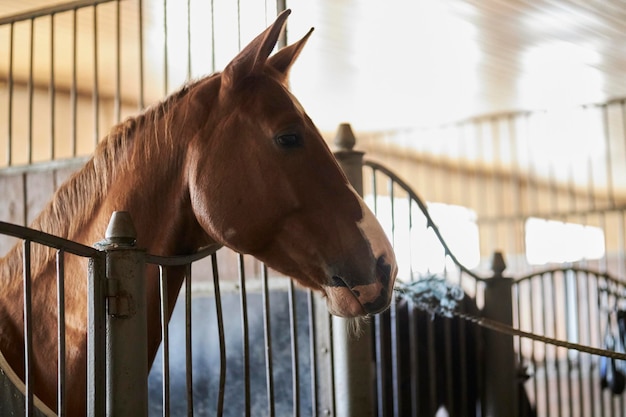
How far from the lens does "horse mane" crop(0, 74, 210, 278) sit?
1530 mm

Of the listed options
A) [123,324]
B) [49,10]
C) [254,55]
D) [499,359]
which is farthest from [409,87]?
[123,324]

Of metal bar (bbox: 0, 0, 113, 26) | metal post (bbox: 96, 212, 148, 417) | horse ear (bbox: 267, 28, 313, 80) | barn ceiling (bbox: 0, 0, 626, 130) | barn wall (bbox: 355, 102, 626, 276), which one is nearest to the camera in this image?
metal post (bbox: 96, 212, 148, 417)

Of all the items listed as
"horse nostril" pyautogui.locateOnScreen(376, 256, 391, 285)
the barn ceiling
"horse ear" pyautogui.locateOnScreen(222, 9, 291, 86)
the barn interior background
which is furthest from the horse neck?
the barn ceiling

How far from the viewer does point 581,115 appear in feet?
25.6

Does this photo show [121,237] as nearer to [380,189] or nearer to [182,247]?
[182,247]

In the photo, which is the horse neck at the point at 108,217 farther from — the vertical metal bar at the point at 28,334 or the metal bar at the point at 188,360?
the vertical metal bar at the point at 28,334

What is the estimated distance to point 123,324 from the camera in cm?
121

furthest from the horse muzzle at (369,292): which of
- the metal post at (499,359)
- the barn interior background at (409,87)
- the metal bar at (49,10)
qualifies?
the metal bar at (49,10)

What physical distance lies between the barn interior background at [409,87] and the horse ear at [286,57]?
3.33 ft

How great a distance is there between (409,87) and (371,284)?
6092 millimetres

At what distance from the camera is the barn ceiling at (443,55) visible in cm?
498

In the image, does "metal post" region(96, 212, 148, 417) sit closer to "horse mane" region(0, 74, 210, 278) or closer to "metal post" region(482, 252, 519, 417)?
"horse mane" region(0, 74, 210, 278)

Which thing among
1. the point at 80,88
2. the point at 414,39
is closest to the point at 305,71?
the point at 414,39

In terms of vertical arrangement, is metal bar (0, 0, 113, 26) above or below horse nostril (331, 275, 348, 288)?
above
